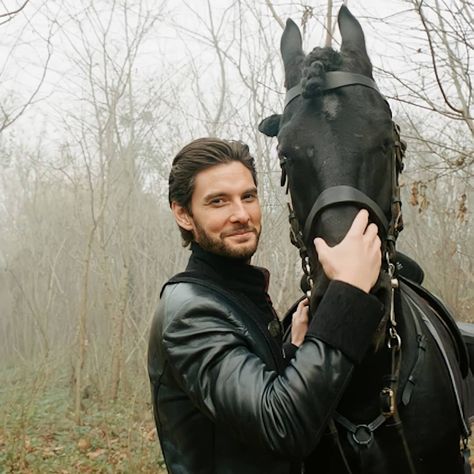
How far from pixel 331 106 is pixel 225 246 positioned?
62 cm

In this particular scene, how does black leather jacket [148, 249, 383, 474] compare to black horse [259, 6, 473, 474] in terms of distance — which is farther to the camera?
black horse [259, 6, 473, 474]

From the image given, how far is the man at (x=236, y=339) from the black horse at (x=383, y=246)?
16 centimetres

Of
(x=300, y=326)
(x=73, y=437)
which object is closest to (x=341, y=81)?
(x=300, y=326)

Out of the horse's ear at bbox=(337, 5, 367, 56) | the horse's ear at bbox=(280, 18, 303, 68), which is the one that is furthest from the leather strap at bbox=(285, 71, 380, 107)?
the horse's ear at bbox=(280, 18, 303, 68)

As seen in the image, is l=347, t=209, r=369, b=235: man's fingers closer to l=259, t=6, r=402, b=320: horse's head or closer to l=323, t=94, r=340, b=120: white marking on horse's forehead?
l=259, t=6, r=402, b=320: horse's head

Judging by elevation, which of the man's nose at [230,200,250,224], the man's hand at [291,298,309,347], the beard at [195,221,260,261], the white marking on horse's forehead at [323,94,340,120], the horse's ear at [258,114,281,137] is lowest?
the man's hand at [291,298,309,347]

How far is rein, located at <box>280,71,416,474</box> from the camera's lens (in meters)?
1.79

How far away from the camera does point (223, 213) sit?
1.84 m

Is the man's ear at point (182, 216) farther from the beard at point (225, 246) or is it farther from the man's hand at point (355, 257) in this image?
the man's hand at point (355, 257)

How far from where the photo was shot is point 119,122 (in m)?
11.0

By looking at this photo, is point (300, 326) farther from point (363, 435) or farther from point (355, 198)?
point (355, 198)

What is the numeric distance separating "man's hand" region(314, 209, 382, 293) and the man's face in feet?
0.90

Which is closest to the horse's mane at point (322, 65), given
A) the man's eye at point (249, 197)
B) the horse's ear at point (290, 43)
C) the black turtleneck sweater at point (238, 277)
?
the horse's ear at point (290, 43)

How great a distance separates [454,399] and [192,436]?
107 centimetres
